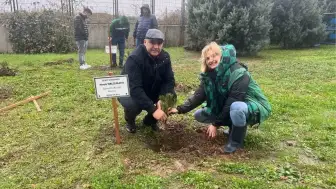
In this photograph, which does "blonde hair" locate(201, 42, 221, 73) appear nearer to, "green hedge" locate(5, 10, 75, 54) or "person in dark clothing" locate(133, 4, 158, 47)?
"person in dark clothing" locate(133, 4, 158, 47)

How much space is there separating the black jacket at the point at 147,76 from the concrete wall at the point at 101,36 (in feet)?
31.4

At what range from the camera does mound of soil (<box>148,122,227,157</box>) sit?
365cm

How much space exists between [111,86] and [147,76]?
0.58 meters

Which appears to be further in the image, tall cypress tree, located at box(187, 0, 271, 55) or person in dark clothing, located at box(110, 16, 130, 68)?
tall cypress tree, located at box(187, 0, 271, 55)

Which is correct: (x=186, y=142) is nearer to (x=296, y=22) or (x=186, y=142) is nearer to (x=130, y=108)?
(x=130, y=108)

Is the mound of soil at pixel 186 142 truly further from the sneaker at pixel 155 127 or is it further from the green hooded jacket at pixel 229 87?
→ the green hooded jacket at pixel 229 87

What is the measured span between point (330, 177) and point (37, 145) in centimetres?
311

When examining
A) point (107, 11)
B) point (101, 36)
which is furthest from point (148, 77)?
point (107, 11)

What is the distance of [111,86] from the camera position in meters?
3.56

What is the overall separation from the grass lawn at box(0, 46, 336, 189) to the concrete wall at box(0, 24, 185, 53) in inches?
268

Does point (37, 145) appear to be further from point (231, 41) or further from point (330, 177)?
point (231, 41)

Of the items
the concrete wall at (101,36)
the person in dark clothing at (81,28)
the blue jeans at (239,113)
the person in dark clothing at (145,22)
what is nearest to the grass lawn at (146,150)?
the blue jeans at (239,113)

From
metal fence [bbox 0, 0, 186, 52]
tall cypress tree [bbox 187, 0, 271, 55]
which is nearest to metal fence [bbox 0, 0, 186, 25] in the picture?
metal fence [bbox 0, 0, 186, 52]

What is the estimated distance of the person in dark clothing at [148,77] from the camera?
148 inches
